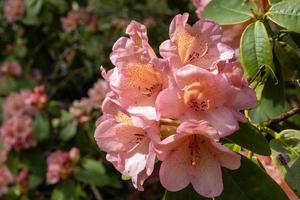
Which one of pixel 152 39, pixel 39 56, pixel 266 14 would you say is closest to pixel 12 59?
pixel 39 56

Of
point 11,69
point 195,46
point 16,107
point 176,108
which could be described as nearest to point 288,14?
point 195,46

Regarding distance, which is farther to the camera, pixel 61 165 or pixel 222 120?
pixel 61 165

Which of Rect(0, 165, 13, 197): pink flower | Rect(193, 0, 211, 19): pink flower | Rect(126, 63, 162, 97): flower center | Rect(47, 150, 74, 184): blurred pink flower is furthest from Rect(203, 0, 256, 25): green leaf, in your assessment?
Rect(0, 165, 13, 197): pink flower

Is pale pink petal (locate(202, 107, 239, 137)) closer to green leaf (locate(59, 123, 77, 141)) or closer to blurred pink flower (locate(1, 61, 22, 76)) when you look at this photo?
green leaf (locate(59, 123, 77, 141))

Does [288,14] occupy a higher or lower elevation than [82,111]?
higher

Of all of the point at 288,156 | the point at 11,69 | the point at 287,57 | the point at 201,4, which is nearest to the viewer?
the point at 288,156

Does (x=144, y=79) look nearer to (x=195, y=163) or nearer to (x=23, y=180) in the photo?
(x=195, y=163)

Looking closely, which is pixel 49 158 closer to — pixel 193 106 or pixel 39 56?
pixel 39 56
